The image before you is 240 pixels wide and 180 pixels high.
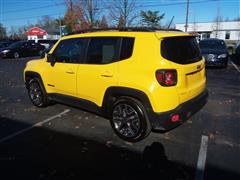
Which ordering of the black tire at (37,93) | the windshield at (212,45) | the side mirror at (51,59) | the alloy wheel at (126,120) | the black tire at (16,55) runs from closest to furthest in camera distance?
the alloy wheel at (126,120)
the side mirror at (51,59)
the black tire at (37,93)
the windshield at (212,45)
the black tire at (16,55)

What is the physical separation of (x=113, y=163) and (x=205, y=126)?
232 cm

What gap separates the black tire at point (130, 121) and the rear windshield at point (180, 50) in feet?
3.09

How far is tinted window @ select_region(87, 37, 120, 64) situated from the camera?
4.28 m

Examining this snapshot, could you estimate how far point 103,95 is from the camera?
14.8ft

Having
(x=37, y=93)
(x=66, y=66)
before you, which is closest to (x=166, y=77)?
(x=66, y=66)

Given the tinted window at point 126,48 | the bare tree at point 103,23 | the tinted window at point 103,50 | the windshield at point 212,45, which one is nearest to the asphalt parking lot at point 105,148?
the tinted window at point 103,50

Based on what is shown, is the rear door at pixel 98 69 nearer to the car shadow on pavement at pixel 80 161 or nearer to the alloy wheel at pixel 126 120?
the alloy wheel at pixel 126 120

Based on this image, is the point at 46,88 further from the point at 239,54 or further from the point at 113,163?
the point at 239,54

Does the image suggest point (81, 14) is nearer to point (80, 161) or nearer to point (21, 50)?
point (21, 50)

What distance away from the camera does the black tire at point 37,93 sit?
601 centimetres

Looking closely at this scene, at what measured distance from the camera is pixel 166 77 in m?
3.74

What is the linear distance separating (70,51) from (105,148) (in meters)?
2.30

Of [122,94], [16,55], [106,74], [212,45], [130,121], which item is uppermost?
[212,45]

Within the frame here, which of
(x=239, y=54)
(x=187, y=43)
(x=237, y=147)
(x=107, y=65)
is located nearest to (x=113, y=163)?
(x=107, y=65)
